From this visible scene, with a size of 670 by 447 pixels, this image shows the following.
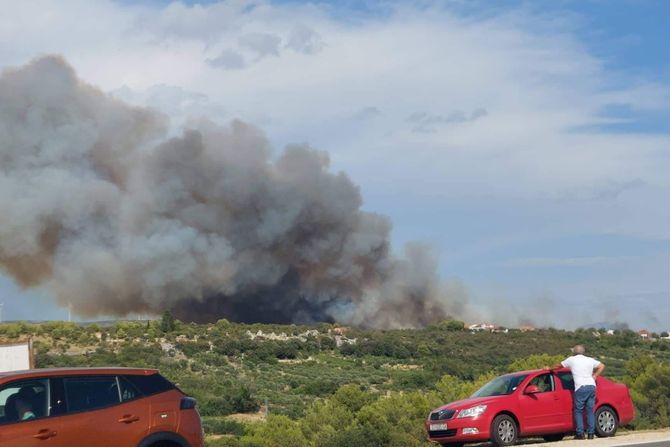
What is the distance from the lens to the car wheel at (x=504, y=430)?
49.9 feet

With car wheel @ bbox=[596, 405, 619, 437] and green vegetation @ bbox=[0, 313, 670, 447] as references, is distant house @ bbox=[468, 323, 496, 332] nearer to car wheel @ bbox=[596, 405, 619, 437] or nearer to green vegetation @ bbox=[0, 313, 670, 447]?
green vegetation @ bbox=[0, 313, 670, 447]

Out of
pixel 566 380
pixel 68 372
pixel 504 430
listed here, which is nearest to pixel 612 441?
pixel 566 380

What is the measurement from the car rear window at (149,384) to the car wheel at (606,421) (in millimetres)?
9136

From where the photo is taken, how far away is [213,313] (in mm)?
77000

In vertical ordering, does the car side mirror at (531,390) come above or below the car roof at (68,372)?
below

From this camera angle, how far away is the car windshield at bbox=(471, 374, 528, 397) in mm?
16109

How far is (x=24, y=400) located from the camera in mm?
9203

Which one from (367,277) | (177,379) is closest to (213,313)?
(367,277)

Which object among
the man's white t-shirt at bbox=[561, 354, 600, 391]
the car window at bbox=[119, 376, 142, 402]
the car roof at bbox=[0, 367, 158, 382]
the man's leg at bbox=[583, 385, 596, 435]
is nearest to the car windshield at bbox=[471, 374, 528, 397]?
the man's white t-shirt at bbox=[561, 354, 600, 391]

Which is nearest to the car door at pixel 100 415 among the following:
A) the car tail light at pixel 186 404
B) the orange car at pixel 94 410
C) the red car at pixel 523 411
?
the orange car at pixel 94 410

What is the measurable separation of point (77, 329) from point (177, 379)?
70.3ft

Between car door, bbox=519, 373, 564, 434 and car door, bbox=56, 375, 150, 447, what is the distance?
26.1 feet

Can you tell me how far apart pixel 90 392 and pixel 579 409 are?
30.7 feet

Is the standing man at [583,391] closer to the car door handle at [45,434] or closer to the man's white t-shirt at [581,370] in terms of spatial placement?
the man's white t-shirt at [581,370]
